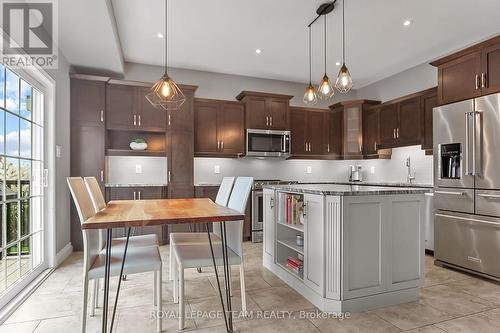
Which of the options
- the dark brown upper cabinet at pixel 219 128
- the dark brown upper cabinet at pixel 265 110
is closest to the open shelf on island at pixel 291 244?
the dark brown upper cabinet at pixel 219 128

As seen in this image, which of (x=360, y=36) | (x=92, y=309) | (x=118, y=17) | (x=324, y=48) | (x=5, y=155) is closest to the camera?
(x=92, y=309)

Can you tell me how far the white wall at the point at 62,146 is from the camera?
3.37m

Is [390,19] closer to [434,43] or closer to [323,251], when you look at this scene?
[434,43]

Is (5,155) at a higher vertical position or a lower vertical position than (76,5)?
lower

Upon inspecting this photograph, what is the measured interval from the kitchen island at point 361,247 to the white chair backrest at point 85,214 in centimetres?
158

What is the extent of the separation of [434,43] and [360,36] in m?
1.07

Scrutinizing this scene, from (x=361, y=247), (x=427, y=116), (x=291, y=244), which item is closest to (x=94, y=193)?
(x=291, y=244)

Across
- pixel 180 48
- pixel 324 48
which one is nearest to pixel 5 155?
pixel 180 48

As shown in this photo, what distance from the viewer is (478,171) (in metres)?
2.94

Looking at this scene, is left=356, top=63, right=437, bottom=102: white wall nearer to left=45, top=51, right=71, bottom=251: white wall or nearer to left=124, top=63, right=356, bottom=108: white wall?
left=124, top=63, right=356, bottom=108: white wall

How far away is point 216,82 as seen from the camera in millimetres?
5074

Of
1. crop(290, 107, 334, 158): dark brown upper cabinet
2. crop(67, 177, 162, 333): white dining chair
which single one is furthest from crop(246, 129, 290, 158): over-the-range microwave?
crop(67, 177, 162, 333): white dining chair

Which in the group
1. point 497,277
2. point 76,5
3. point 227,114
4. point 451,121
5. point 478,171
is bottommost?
point 497,277

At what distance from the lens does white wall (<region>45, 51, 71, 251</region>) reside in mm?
3373
